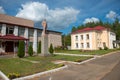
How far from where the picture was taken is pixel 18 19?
32.9 meters

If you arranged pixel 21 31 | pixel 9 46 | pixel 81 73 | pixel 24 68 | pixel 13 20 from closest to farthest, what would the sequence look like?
1. pixel 81 73
2. pixel 24 68
3. pixel 9 46
4. pixel 21 31
5. pixel 13 20

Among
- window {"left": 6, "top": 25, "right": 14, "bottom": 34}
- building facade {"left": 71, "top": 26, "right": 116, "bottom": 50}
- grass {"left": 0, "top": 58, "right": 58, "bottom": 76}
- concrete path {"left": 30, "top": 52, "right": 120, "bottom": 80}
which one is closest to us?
concrete path {"left": 30, "top": 52, "right": 120, "bottom": 80}

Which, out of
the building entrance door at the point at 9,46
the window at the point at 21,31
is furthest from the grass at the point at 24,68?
the window at the point at 21,31

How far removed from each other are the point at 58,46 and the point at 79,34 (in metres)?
9.80

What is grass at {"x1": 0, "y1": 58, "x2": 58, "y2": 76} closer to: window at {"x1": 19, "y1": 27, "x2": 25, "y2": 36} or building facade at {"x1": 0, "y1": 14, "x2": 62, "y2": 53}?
building facade at {"x1": 0, "y1": 14, "x2": 62, "y2": 53}

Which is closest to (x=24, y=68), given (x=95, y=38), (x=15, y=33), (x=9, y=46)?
(x=9, y=46)

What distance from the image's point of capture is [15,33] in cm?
2816

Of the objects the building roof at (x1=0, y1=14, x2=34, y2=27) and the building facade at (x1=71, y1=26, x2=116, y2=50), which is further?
the building facade at (x1=71, y1=26, x2=116, y2=50)

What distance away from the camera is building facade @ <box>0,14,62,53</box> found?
25542mm

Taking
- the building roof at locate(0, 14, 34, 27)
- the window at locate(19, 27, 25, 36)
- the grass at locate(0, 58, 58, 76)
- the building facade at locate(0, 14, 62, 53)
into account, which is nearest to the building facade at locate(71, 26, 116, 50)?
the building facade at locate(0, 14, 62, 53)

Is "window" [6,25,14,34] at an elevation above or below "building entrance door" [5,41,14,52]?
above

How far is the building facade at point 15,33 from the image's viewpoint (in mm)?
25542

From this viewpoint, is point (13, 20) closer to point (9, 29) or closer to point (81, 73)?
point (9, 29)

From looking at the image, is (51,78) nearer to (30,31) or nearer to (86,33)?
(30,31)
